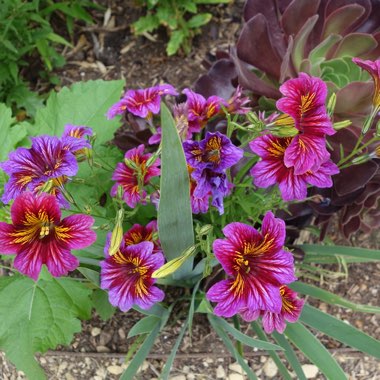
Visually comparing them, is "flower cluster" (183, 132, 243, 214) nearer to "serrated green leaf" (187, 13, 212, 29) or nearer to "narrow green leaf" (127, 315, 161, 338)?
"narrow green leaf" (127, 315, 161, 338)

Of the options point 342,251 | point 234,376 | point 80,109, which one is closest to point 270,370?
point 234,376

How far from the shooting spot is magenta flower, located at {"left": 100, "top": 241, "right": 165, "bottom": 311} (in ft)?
3.50

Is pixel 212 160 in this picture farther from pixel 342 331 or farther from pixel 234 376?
pixel 234 376

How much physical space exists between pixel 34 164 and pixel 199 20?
4.03ft

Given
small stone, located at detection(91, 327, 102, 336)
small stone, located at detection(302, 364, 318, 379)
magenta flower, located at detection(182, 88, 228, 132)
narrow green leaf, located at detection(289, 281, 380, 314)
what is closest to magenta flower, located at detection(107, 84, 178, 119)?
magenta flower, located at detection(182, 88, 228, 132)

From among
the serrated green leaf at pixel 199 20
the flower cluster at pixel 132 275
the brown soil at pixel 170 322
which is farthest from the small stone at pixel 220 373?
the serrated green leaf at pixel 199 20

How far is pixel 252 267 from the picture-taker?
39.4 inches

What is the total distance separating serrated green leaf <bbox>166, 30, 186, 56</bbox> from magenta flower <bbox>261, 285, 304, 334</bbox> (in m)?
1.18

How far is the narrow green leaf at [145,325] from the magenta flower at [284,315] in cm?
29

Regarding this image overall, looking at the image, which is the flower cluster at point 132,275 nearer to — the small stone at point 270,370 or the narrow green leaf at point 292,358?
the narrow green leaf at point 292,358

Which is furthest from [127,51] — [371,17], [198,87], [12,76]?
[371,17]

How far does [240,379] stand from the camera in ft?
5.22

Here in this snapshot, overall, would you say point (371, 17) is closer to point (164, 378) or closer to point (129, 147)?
point (129, 147)

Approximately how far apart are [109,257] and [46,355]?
0.68 metres
